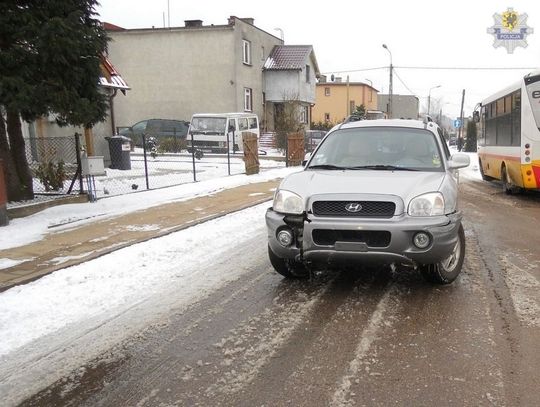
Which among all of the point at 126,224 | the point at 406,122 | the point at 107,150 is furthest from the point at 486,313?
the point at 107,150

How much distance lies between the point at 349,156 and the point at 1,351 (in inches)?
160

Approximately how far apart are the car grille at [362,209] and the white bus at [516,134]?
8568 mm

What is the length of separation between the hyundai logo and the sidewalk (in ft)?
12.0

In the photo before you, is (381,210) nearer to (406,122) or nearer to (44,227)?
(406,122)

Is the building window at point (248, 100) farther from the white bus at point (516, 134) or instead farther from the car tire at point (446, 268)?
the car tire at point (446, 268)

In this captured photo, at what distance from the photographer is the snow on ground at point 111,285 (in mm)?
4707

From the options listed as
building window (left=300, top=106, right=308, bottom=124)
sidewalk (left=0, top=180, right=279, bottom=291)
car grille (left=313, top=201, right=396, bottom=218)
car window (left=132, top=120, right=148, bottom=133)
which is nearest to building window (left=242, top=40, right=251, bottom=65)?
car window (left=132, top=120, right=148, bottom=133)

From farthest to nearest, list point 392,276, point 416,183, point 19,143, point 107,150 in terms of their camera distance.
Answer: point 107,150
point 19,143
point 392,276
point 416,183

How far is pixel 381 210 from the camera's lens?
190 inches

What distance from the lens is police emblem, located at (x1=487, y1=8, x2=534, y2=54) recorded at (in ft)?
83.2

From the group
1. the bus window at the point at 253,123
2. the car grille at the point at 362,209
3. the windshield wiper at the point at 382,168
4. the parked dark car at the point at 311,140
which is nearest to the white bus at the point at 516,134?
the windshield wiper at the point at 382,168

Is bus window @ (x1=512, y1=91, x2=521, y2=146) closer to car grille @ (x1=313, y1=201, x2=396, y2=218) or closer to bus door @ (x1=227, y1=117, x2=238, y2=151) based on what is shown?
car grille @ (x1=313, y1=201, x2=396, y2=218)

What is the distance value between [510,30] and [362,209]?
24.6 m

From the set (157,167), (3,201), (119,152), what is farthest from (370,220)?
(157,167)
